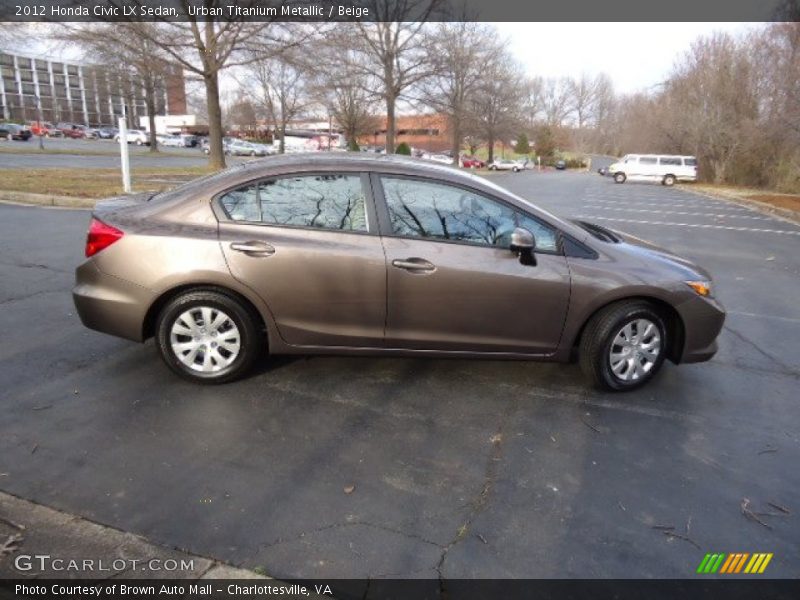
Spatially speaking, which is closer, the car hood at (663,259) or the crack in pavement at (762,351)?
the car hood at (663,259)

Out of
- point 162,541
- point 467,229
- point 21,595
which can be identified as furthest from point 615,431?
point 21,595

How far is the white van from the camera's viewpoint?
34812 mm

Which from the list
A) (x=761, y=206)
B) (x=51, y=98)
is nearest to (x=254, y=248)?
(x=761, y=206)

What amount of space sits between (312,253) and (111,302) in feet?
4.58

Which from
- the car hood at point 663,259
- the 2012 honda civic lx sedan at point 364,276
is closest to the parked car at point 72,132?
the 2012 honda civic lx sedan at point 364,276

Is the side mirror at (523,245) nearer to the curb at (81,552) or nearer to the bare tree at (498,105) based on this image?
the curb at (81,552)

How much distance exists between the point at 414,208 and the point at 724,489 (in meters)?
2.42

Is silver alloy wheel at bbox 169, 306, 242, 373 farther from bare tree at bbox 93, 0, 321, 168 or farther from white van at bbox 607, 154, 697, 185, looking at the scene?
white van at bbox 607, 154, 697, 185

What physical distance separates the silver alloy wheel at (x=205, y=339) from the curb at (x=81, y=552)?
1.32 metres

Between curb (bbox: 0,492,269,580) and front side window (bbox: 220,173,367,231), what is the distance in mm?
1982

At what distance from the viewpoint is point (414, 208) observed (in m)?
3.59

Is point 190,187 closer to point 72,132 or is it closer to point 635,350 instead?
point 635,350

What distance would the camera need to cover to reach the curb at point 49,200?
11.3m

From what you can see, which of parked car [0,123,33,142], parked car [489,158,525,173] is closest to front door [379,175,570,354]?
parked car [489,158,525,173]
